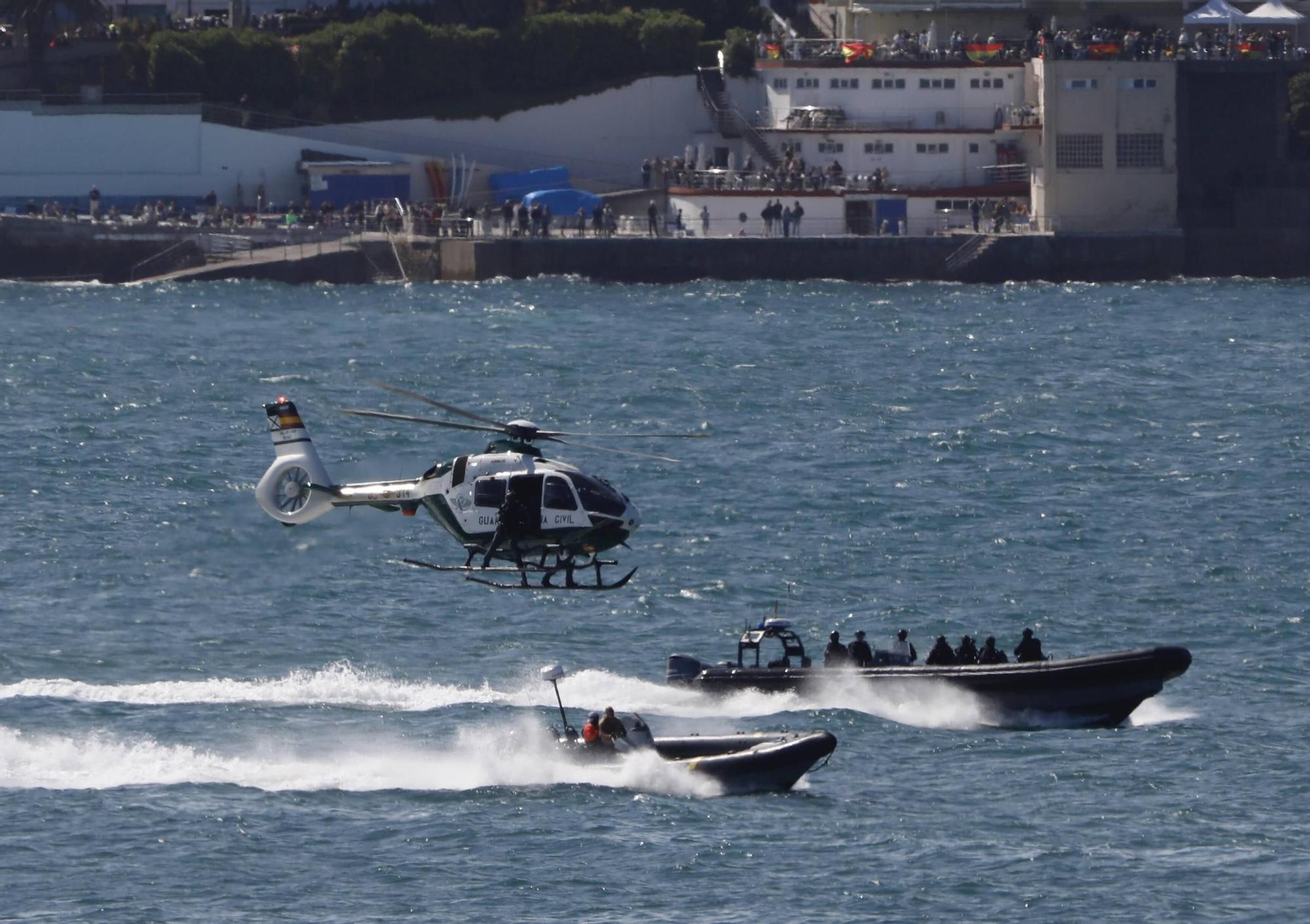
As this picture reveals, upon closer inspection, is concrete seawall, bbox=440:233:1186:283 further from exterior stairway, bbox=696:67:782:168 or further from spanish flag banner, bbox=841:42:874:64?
spanish flag banner, bbox=841:42:874:64

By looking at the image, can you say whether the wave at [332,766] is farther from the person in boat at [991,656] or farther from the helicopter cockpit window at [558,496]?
the person in boat at [991,656]

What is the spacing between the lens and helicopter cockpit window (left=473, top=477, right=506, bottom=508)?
113 ft

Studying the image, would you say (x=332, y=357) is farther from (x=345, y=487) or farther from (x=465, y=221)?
(x=345, y=487)

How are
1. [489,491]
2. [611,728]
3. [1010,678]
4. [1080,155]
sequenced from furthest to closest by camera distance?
1. [1080,155]
2. [1010,678]
3. [611,728]
4. [489,491]

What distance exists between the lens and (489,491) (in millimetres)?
34500

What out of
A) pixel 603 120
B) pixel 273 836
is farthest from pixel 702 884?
pixel 603 120

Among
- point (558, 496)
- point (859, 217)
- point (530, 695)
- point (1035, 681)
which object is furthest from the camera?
point (859, 217)

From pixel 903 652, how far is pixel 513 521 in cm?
781

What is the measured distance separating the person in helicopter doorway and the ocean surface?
281 cm

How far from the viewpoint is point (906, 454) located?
59500 mm

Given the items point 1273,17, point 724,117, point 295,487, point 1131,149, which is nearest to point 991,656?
point 295,487

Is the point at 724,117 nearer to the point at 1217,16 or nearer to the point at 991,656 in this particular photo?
the point at 1217,16

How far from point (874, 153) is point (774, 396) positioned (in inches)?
979

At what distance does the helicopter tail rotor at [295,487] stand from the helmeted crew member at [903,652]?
8.95m
